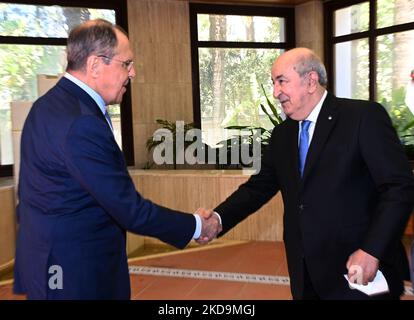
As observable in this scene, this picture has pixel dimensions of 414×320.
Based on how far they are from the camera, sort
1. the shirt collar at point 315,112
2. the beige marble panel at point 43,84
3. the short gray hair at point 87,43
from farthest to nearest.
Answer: the beige marble panel at point 43,84 < the shirt collar at point 315,112 < the short gray hair at point 87,43

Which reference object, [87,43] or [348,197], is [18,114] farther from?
[348,197]

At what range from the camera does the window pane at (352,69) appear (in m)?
6.08

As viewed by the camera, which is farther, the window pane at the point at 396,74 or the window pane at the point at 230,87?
the window pane at the point at 230,87

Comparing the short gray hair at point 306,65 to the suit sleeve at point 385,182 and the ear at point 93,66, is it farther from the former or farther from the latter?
the ear at point 93,66

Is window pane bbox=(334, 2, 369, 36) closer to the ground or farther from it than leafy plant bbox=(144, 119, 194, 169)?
farther from it

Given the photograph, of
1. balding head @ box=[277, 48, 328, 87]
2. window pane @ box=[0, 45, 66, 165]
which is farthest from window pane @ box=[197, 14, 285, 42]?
balding head @ box=[277, 48, 328, 87]

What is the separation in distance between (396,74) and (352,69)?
0.65 m

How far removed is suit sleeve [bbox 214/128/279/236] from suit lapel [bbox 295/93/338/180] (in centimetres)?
43

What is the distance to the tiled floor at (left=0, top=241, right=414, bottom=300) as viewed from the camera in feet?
11.0

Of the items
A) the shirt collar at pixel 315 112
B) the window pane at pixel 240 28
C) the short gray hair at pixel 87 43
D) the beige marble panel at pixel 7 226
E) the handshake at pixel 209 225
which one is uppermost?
the window pane at pixel 240 28

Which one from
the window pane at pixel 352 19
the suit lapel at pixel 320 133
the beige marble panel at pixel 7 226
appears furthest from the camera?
the window pane at pixel 352 19

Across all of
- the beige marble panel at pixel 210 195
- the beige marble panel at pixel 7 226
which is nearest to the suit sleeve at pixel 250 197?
the beige marble panel at pixel 210 195

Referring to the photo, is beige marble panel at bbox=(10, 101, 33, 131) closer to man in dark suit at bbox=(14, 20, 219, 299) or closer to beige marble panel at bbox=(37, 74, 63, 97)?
beige marble panel at bbox=(37, 74, 63, 97)

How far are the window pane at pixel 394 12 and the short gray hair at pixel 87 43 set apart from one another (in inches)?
194
